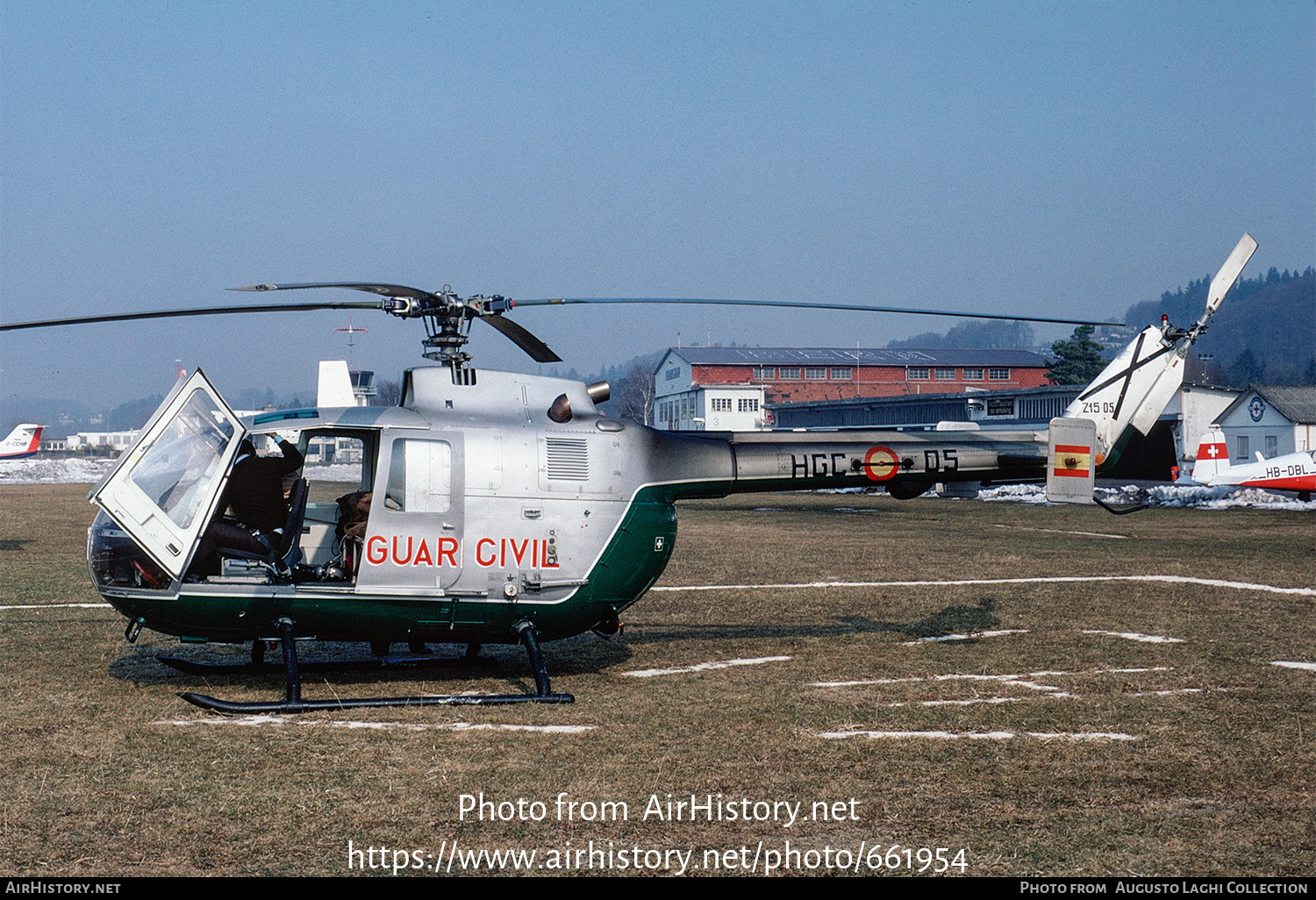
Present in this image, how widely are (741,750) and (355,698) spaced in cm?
351

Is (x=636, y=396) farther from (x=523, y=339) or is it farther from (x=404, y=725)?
(x=404, y=725)

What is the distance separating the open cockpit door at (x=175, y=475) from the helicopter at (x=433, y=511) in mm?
14

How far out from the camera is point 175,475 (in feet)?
27.8

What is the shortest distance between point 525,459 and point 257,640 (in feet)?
9.20

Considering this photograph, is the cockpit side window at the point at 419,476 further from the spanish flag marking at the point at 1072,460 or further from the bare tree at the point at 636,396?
the bare tree at the point at 636,396

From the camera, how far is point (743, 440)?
10203 mm

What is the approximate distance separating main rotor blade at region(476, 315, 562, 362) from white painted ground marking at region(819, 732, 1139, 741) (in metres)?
4.18

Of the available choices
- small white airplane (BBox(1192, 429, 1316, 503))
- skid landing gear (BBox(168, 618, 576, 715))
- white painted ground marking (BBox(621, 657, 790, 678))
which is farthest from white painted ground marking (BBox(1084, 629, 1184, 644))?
small white airplane (BBox(1192, 429, 1316, 503))

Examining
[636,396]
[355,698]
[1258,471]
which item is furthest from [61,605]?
[636,396]

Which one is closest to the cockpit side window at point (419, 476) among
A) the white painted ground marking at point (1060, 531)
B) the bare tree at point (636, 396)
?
the white painted ground marking at point (1060, 531)

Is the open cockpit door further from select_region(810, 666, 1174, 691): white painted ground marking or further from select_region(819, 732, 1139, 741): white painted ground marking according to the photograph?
select_region(810, 666, 1174, 691): white painted ground marking

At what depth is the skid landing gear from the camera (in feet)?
26.9

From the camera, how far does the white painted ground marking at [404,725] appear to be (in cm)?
788

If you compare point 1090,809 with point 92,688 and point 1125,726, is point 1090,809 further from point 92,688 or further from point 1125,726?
point 92,688
